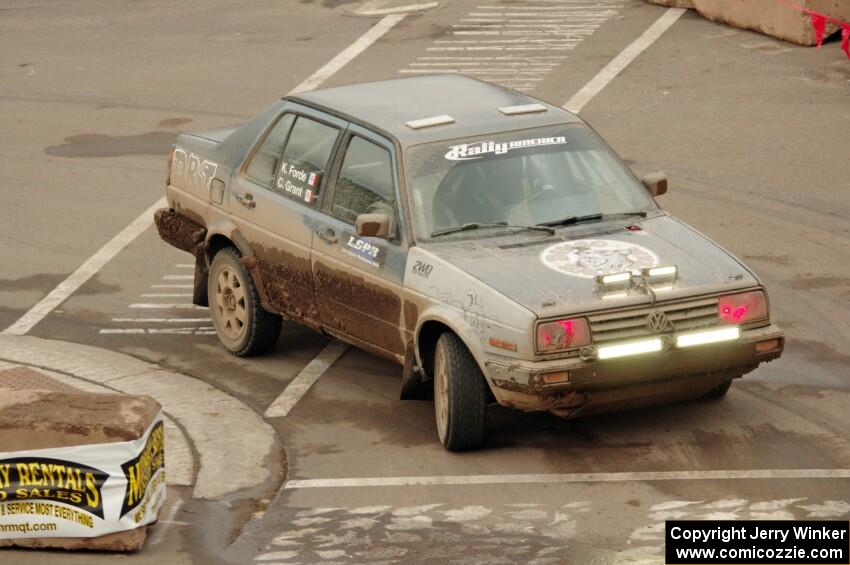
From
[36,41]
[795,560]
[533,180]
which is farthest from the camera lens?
[36,41]

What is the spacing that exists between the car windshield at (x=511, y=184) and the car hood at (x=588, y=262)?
17 centimetres

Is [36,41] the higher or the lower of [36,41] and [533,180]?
the lower

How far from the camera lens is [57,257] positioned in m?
13.8

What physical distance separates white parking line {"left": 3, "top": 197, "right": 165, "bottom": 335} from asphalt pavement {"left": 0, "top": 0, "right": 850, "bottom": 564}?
0.26ft

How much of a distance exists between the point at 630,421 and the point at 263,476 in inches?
85.3

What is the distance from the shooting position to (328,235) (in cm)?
1030

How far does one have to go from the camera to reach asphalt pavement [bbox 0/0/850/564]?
8469 millimetres

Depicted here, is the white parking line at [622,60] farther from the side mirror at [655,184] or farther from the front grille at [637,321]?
the front grille at [637,321]

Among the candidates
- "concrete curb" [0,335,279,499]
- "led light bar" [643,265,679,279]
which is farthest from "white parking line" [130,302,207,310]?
"led light bar" [643,265,679,279]

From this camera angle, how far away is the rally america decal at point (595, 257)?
9.16m

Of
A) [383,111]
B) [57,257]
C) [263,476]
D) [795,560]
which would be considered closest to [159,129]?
[57,257]

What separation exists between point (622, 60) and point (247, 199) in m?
9.71

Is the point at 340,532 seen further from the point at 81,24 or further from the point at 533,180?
the point at 81,24

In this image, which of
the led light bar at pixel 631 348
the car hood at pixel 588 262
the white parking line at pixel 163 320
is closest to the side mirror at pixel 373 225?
the car hood at pixel 588 262
